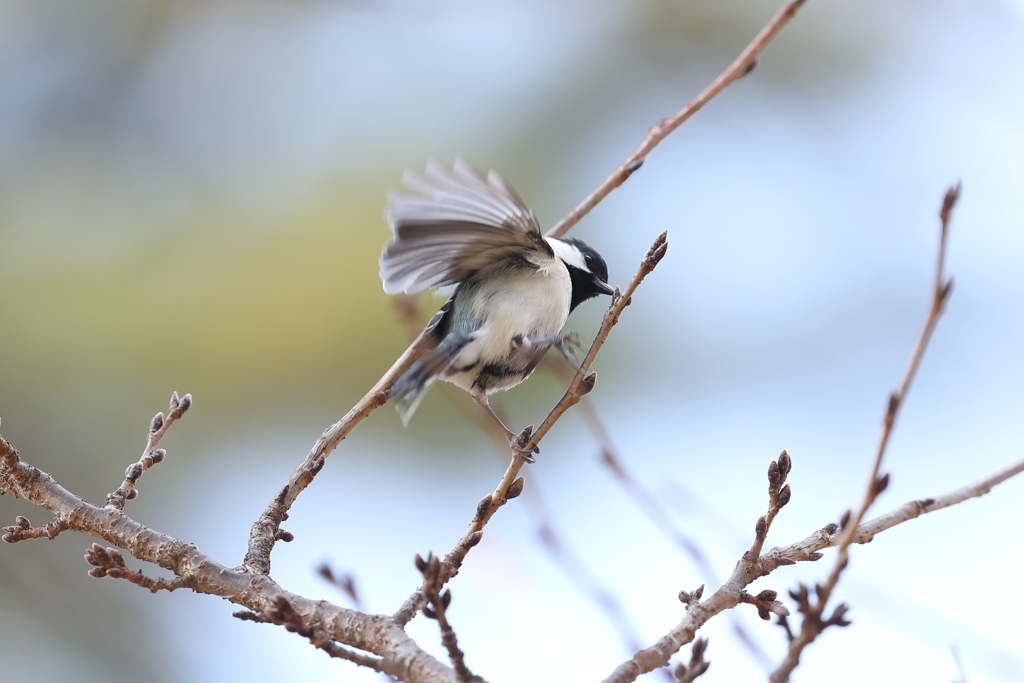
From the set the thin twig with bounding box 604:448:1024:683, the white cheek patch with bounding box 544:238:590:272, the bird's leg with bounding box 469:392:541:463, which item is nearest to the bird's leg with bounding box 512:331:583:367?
the bird's leg with bounding box 469:392:541:463

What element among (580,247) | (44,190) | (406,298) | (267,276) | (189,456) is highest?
(44,190)

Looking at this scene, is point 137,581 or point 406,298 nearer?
point 137,581

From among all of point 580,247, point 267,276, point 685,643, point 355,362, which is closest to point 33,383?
point 267,276

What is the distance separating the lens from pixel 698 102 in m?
0.93

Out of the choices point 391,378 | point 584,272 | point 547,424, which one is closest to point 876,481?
point 547,424

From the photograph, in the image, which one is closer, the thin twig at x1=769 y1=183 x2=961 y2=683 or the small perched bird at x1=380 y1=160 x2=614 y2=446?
the thin twig at x1=769 y1=183 x2=961 y2=683

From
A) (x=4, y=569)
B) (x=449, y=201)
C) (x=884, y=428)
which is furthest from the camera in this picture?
(x=4, y=569)

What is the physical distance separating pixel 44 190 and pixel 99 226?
0.30 metres

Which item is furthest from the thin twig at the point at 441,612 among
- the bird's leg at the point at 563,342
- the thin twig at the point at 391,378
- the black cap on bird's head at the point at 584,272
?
the black cap on bird's head at the point at 584,272

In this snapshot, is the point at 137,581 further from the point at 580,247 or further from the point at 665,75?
the point at 665,75

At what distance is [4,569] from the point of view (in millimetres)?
2715

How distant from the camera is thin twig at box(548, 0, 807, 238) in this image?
0.83 m

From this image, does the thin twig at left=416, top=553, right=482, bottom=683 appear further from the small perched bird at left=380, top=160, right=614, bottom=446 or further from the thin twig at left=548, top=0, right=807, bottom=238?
the thin twig at left=548, top=0, right=807, bottom=238

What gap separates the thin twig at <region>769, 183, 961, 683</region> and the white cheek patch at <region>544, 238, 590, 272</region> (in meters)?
0.88
